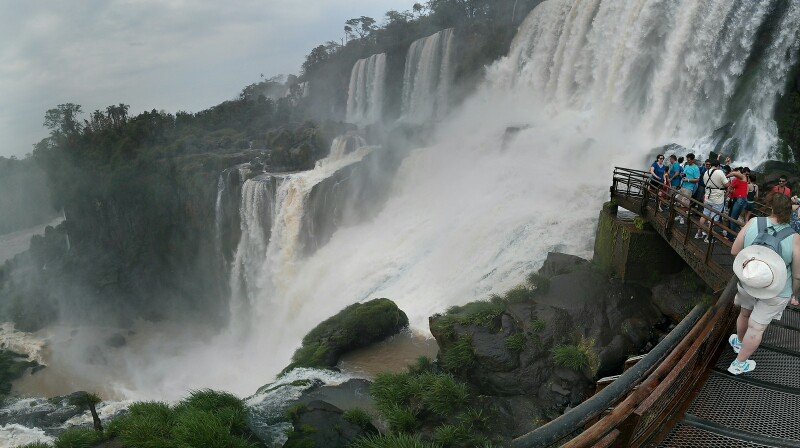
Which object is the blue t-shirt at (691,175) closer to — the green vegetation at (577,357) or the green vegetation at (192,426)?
the green vegetation at (577,357)

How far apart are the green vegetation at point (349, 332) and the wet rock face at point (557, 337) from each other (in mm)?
2452

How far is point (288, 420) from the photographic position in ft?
22.0

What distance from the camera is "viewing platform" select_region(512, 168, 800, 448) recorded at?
9.13 ft

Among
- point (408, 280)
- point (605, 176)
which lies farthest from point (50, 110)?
point (605, 176)

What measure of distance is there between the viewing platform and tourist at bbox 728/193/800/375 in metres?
0.20

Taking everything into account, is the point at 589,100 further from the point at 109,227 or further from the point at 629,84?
the point at 109,227

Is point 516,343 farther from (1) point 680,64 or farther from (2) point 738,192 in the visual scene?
(1) point 680,64

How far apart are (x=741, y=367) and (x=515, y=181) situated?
1410 centimetres

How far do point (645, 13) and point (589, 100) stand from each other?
401 centimetres

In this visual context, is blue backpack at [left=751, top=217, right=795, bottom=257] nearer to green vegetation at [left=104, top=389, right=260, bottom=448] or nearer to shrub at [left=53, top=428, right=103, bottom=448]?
green vegetation at [left=104, top=389, right=260, bottom=448]

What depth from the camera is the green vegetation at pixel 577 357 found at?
811 centimetres

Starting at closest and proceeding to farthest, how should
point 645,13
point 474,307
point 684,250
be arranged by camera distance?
1. point 684,250
2. point 474,307
3. point 645,13

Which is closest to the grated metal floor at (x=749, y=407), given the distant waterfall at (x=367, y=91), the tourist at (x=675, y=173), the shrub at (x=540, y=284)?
the shrub at (x=540, y=284)

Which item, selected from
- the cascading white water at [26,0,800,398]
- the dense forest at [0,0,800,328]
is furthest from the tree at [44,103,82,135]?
the cascading white water at [26,0,800,398]
